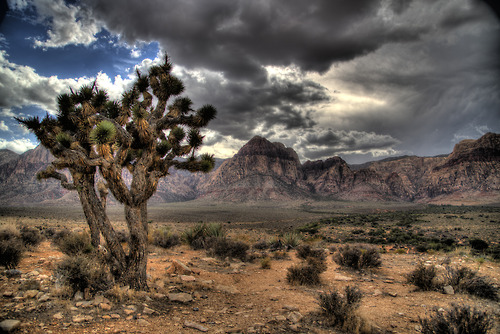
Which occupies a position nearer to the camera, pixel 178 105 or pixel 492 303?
pixel 492 303

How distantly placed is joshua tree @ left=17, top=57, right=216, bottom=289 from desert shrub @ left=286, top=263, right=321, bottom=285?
4.70 meters

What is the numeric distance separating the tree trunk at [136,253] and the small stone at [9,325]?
8.64 ft

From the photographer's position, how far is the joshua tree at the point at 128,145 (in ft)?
20.6

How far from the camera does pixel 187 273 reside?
27.2ft

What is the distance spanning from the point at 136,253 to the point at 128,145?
3073 millimetres

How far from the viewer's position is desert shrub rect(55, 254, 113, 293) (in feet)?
16.9

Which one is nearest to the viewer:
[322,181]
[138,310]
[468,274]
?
[138,310]

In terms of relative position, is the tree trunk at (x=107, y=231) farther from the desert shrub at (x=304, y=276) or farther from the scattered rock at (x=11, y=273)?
the desert shrub at (x=304, y=276)

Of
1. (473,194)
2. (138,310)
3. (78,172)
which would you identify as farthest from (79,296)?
(473,194)

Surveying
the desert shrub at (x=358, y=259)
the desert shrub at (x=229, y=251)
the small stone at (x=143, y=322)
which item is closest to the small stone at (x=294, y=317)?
the small stone at (x=143, y=322)

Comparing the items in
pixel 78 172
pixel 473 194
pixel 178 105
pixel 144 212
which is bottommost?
pixel 473 194

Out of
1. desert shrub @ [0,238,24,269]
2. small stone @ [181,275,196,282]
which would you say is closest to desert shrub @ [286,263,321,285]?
small stone @ [181,275,196,282]

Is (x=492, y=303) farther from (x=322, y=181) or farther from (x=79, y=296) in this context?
(x=322, y=181)

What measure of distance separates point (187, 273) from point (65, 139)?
618cm
